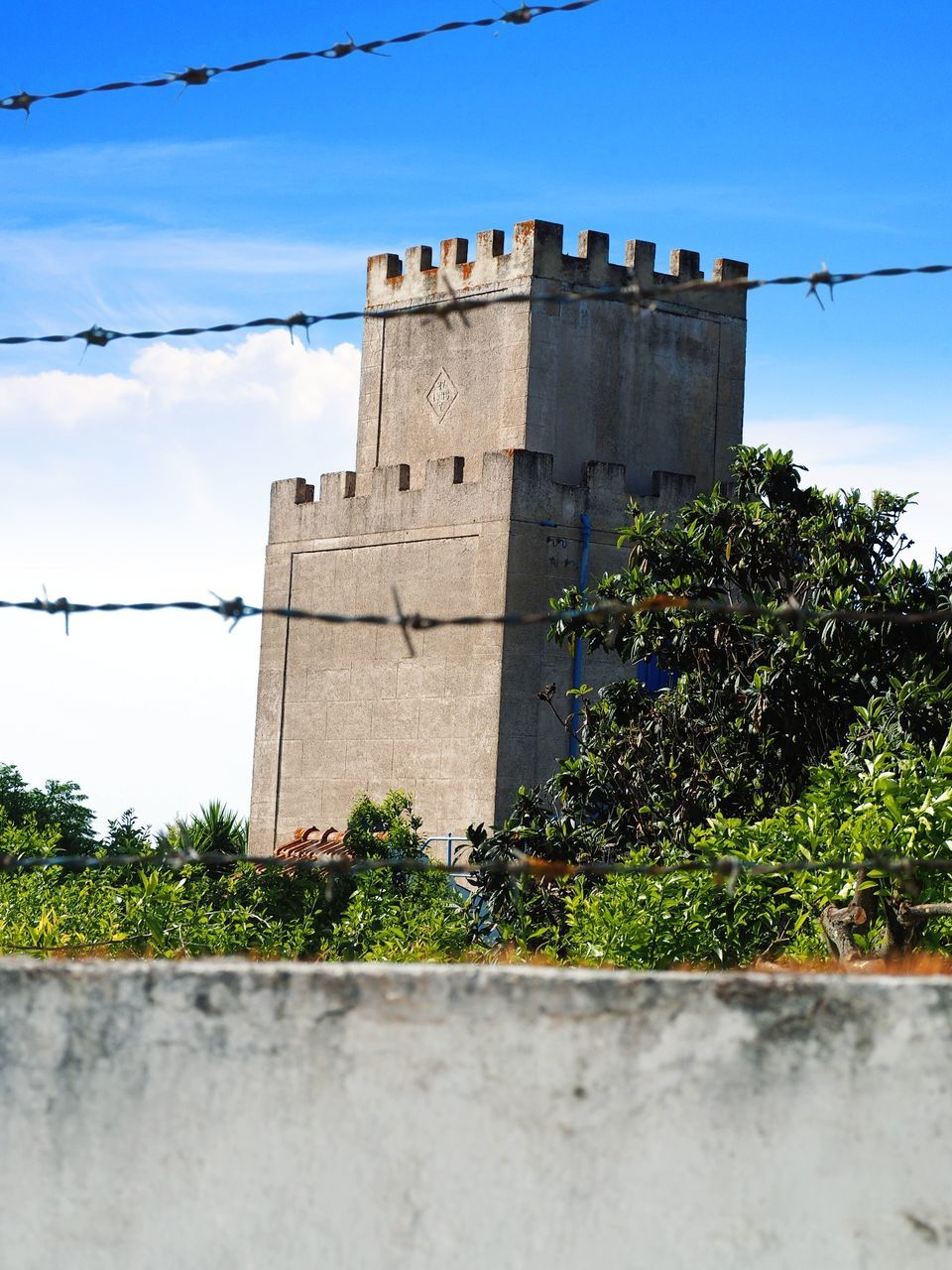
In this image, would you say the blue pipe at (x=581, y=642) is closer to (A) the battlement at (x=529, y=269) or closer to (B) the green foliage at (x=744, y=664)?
(A) the battlement at (x=529, y=269)

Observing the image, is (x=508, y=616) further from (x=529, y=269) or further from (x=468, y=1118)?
(x=529, y=269)

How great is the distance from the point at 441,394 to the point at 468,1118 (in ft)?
80.5

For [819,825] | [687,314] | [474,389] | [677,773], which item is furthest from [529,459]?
[819,825]

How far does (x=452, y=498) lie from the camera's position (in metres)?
24.8

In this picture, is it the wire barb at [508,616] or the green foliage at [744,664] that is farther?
the green foliage at [744,664]

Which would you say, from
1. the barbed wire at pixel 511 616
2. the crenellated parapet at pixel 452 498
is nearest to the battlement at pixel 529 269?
the crenellated parapet at pixel 452 498

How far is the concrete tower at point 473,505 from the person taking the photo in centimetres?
2391

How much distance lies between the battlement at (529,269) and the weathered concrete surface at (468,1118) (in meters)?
22.2

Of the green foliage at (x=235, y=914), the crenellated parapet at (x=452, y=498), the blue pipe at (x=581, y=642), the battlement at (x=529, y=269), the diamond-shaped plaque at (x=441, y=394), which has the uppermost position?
the battlement at (x=529, y=269)

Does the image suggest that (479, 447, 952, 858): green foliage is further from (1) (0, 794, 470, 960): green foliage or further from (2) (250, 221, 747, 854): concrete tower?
(2) (250, 221, 747, 854): concrete tower

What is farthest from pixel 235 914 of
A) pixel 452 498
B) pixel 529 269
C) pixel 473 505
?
pixel 529 269

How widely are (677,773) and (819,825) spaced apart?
370 centimetres

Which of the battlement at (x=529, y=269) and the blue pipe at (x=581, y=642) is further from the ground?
the battlement at (x=529, y=269)

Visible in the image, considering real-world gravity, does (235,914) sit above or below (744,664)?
below
